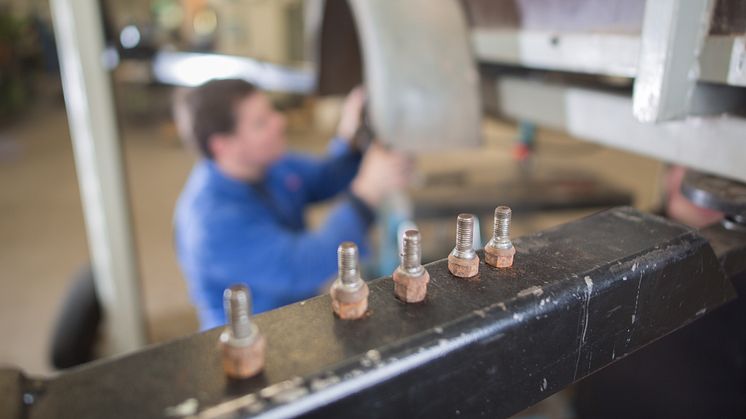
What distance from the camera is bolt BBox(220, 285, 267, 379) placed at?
31cm

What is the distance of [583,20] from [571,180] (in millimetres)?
1706

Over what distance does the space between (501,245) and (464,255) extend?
0.04 m

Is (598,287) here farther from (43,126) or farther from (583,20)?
(43,126)

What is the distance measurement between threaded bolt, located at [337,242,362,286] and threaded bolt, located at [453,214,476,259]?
9 centimetres

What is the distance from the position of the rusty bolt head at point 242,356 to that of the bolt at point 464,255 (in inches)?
6.9

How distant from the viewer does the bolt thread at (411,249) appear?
381mm

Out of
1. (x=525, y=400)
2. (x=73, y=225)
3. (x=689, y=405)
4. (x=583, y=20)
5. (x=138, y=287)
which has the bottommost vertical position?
(x=73, y=225)

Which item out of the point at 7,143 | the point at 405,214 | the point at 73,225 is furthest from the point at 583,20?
the point at 7,143

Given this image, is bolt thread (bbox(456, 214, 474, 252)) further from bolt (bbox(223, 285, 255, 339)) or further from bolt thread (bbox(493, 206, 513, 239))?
bolt (bbox(223, 285, 255, 339))

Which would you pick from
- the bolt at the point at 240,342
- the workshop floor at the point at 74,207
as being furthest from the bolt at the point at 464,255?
the workshop floor at the point at 74,207

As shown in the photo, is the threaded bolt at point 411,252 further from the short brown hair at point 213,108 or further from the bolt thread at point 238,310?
the short brown hair at point 213,108

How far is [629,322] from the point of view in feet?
1.52

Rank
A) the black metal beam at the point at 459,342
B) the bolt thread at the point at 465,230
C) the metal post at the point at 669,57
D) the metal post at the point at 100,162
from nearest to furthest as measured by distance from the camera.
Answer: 1. the black metal beam at the point at 459,342
2. the bolt thread at the point at 465,230
3. the metal post at the point at 669,57
4. the metal post at the point at 100,162

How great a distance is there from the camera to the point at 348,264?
1.20ft
